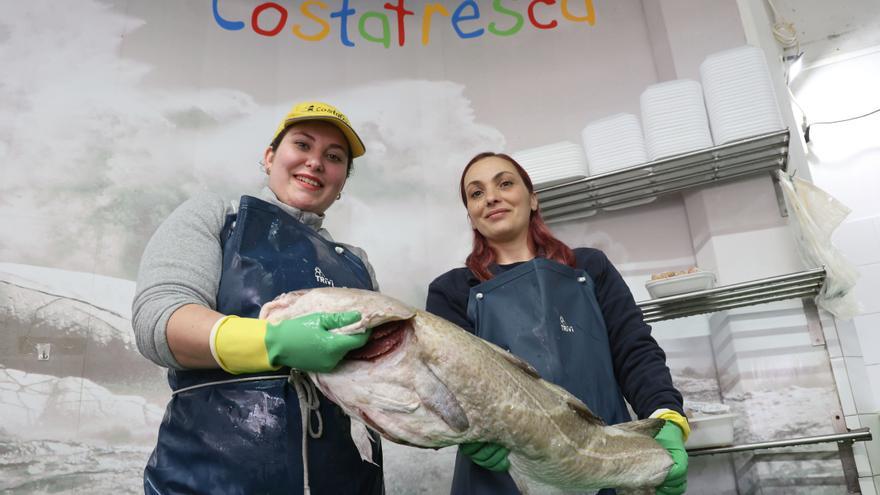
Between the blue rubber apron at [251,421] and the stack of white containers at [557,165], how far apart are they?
1.76 m

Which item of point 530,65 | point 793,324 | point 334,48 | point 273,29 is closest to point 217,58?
point 273,29

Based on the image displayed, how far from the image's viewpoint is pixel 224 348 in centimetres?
132

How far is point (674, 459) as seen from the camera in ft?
5.78

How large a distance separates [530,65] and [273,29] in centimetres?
156

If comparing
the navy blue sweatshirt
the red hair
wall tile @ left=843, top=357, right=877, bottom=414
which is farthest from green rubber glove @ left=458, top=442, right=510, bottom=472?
wall tile @ left=843, top=357, right=877, bottom=414

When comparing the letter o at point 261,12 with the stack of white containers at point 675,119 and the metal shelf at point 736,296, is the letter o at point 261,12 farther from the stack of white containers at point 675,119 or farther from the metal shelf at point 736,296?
the metal shelf at point 736,296

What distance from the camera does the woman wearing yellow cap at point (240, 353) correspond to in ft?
4.30

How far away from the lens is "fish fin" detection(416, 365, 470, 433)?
1.31 metres

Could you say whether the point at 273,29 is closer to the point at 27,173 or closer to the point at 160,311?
the point at 27,173

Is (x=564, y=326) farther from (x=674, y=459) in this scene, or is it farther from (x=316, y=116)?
(x=316, y=116)

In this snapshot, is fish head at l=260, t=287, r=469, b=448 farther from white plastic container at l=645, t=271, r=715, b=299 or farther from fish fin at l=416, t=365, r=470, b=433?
white plastic container at l=645, t=271, r=715, b=299

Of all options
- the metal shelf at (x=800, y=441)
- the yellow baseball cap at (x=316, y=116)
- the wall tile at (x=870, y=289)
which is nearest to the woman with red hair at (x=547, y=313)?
the yellow baseball cap at (x=316, y=116)

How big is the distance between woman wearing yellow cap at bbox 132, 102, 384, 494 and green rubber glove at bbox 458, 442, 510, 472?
23 centimetres

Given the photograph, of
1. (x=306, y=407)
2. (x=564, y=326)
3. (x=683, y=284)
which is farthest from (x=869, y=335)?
(x=306, y=407)
